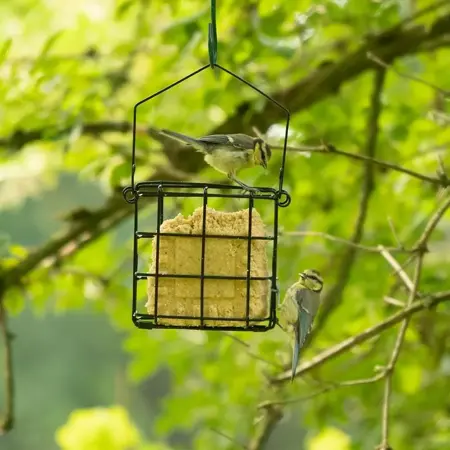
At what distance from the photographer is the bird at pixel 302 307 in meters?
1.79

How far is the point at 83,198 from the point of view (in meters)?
5.53

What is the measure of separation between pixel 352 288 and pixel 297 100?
2.49 ft

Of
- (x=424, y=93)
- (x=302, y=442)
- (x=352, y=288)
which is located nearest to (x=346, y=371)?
(x=352, y=288)

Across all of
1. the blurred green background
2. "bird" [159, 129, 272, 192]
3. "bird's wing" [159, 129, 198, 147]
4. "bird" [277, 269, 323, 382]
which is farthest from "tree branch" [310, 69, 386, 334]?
"bird's wing" [159, 129, 198, 147]

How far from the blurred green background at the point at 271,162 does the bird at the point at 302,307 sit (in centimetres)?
14

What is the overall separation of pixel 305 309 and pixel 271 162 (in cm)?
61

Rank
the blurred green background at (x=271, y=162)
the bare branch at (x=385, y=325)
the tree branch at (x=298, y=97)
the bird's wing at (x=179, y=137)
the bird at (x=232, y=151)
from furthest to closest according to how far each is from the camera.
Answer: the tree branch at (x=298, y=97)
the blurred green background at (x=271, y=162)
the bare branch at (x=385, y=325)
the bird at (x=232, y=151)
the bird's wing at (x=179, y=137)

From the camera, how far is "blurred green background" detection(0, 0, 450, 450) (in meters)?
2.23

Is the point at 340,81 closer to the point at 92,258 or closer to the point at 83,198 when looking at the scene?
the point at 92,258

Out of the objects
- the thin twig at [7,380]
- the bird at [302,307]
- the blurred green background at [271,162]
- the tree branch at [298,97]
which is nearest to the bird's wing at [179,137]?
the blurred green background at [271,162]

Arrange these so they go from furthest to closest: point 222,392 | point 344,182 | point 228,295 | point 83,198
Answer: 1. point 83,198
2. point 222,392
3. point 344,182
4. point 228,295

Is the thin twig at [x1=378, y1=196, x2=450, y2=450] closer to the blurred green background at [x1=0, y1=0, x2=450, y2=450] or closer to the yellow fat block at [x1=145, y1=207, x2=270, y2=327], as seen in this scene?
the blurred green background at [x1=0, y1=0, x2=450, y2=450]

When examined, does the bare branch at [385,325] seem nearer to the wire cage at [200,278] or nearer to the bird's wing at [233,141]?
the wire cage at [200,278]

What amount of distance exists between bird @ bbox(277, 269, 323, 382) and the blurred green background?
0.14m
